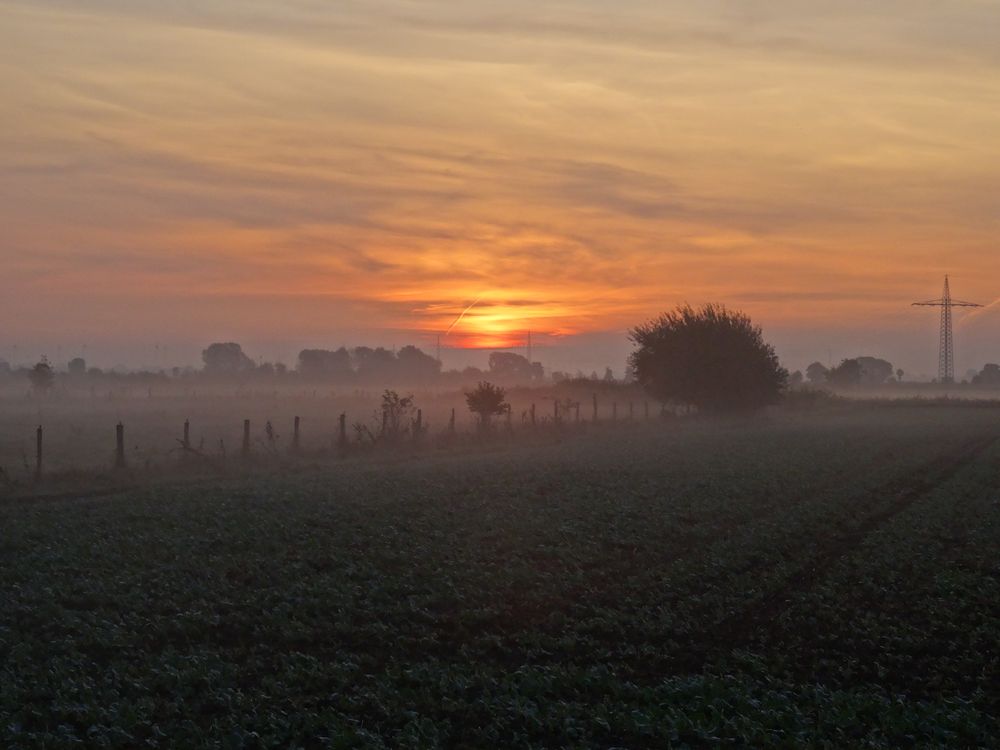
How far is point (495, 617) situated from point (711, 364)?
67.2 m

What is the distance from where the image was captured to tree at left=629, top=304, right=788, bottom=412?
81188 millimetres

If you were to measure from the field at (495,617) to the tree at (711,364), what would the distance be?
50.4 m

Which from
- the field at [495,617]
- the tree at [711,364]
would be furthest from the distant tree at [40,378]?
the field at [495,617]

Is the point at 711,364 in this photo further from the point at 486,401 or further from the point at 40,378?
the point at 40,378

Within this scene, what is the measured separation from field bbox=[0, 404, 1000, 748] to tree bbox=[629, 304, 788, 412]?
50422 mm

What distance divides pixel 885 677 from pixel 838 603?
3.89 meters

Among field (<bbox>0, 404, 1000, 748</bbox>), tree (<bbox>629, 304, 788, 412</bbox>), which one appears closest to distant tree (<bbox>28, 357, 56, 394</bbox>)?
tree (<bbox>629, 304, 788, 412</bbox>)

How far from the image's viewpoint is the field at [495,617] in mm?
11281

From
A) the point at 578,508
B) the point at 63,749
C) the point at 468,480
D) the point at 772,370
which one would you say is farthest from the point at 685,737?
the point at 772,370

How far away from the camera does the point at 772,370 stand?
83875mm

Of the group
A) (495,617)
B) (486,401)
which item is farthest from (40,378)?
(495,617)

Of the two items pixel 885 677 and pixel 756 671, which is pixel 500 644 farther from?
pixel 885 677

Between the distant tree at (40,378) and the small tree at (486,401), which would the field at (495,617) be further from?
the distant tree at (40,378)

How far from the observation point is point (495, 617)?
16.0m
